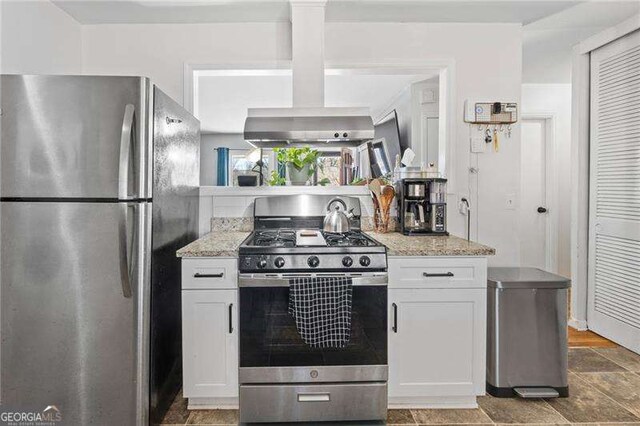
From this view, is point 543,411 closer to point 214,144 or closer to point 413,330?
point 413,330

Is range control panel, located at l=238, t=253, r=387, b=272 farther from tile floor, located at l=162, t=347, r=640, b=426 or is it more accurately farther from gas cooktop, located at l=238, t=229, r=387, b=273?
tile floor, located at l=162, t=347, r=640, b=426

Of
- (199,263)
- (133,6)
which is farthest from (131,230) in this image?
(133,6)

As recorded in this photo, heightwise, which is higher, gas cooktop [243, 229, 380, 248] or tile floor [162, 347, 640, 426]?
gas cooktop [243, 229, 380, 248]

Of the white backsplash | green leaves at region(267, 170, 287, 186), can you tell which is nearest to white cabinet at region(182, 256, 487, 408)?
the white backsplash

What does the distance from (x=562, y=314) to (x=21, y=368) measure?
9.10 ft

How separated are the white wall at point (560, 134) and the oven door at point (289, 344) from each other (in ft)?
12.4

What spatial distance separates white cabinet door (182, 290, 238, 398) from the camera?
200 cm

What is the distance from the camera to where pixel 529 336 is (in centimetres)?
220

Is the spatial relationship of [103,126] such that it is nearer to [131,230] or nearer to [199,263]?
[131,230]

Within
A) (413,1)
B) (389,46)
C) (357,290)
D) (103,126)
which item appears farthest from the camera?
(389,46)

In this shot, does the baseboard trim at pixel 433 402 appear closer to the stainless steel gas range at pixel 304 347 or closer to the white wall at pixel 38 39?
the stainless steel gas range at pixel 304 347

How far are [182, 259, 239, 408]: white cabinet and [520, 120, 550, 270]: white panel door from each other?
13.3ft

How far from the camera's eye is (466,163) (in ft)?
9.36

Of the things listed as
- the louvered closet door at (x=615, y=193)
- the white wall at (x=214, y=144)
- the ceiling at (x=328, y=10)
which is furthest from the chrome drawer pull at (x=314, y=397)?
the white wall at (x=214, y=144)
